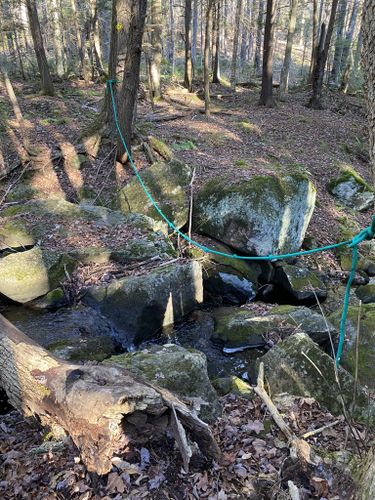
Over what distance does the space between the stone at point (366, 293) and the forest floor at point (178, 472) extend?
5.52m

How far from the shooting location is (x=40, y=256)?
7.11 metres

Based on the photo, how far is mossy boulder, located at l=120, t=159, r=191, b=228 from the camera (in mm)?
9242

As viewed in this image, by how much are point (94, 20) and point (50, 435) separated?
22675 mm

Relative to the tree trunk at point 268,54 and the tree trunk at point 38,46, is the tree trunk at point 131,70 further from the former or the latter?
the tree trunk at point 268,54

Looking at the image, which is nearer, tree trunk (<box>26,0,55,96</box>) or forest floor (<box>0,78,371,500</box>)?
forest floor (<box>0,78,371,500</box>)

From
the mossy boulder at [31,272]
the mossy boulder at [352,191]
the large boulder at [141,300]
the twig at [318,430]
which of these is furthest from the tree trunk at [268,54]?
the twig at [318,430]

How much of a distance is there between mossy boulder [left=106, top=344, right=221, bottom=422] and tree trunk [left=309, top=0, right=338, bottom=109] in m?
17.8

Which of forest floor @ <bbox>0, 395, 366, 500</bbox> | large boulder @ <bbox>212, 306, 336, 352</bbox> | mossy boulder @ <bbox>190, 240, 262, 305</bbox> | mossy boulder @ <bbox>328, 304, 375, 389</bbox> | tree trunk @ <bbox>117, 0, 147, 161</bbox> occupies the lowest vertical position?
mossy boulder @ <bbox>190, 240, 262, 305</bbox>

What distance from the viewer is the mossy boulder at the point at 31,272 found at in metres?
6.77

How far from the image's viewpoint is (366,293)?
848cm

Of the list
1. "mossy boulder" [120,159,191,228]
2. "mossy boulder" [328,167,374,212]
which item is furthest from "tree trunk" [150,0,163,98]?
"mossy boulder" [328,167,374,212]

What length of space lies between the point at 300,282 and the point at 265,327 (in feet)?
7.64

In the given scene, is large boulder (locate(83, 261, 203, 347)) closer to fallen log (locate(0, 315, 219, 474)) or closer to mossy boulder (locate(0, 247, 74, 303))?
mossy boulder (locate(0, 247, 74, 303))

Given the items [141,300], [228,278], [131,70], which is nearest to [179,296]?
[141,300]
